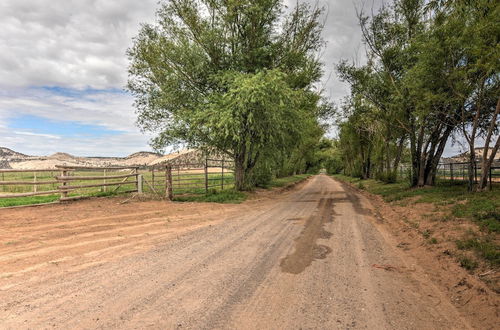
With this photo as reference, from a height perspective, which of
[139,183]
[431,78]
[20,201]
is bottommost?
[20,201]

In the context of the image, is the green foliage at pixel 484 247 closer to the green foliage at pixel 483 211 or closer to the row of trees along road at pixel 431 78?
the green foliage at pixel 483 211

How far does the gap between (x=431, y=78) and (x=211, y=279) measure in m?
12.5

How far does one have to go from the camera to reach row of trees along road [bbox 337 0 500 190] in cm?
919

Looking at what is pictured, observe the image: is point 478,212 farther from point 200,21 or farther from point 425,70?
point 200,21

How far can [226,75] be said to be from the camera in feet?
43.1

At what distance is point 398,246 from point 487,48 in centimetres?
749

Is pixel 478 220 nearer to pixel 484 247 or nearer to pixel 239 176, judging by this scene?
pixel 484 247

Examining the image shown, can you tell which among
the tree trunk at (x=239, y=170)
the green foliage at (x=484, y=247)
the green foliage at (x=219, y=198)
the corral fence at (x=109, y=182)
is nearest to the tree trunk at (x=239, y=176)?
the tree trunk at (x=239, y=170)

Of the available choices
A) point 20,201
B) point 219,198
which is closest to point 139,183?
point 219,198

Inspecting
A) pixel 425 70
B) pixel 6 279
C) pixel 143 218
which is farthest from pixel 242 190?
pixel 6 279

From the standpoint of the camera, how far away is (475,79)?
11.0 meters

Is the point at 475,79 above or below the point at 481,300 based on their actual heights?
above

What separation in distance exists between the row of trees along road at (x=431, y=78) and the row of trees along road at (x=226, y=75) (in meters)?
4.70

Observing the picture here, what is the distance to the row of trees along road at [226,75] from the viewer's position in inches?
504
